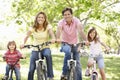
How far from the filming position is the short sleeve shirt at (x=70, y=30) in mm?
8797

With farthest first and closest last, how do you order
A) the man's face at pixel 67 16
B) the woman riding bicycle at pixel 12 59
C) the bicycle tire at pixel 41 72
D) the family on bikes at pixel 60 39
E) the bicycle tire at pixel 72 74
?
the woman riding bicycle at pixel 12 59, the man's face at pixel 67 16, the family on bikes at pixel 60 39, the bicycle tire at pixel 72 74, the bicycle tire at pixel 41 72

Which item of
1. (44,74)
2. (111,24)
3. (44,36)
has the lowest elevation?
(44,74)

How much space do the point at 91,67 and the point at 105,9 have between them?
24.2m

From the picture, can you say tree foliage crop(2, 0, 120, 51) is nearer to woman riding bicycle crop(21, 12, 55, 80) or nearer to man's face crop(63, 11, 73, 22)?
man's face crop(63, 11, 73, 22)

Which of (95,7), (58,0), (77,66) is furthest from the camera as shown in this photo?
(58,0)

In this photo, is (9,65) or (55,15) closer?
(9,65)

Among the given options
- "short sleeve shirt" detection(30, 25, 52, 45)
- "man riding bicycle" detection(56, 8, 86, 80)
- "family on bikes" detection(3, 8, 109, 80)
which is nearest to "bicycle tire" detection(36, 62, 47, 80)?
"family on bikes" detection(3, 8, 109, 80)

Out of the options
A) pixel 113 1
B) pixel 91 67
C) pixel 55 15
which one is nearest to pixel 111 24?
pixel 113 1

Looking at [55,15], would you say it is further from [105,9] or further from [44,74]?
[44,74]

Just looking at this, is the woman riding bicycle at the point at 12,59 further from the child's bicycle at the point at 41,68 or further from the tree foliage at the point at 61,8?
the tree foliage at the point at 61,8

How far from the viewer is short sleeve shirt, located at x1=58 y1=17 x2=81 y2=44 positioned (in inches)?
346

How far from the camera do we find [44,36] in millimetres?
8422

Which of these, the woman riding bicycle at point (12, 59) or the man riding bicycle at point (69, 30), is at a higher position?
the man riding bicycle at point (69, 30)

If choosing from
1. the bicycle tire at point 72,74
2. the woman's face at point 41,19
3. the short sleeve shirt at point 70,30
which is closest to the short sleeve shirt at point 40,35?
the woman's face at point 41,19
